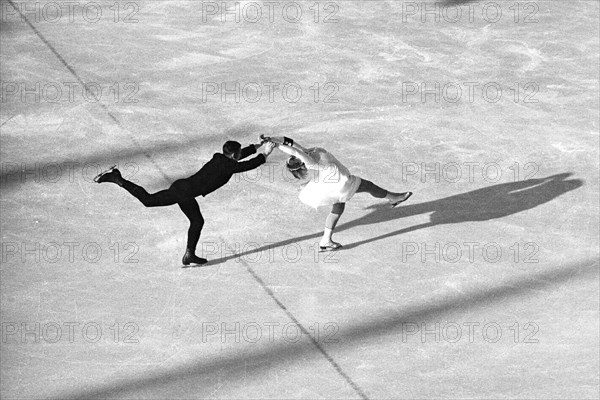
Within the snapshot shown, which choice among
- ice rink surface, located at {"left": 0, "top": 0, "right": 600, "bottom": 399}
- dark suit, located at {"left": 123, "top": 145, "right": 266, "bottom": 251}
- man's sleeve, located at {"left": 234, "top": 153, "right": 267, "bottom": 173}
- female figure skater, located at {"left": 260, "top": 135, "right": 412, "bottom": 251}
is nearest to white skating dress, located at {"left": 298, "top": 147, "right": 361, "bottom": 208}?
female figure skater, located at {"left": 260, "top": 135, "right": 412, "bottom": 251}

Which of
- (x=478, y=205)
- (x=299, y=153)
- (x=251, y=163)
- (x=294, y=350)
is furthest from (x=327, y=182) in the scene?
(x=478, y=205)

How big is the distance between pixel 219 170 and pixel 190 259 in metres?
1.22

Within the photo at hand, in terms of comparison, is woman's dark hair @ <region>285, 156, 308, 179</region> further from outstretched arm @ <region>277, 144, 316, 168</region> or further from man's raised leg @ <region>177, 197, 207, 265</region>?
man's raised leg @ <region>177, 197, 207, 265</region>

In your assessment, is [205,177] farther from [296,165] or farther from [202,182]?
[296,165]

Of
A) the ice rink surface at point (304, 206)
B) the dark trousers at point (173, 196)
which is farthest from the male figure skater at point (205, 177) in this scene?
the ice rink surface at point (304, 206)

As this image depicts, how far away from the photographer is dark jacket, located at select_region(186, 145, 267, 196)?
11625 millimetres

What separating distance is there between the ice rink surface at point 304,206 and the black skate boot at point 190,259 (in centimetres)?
12

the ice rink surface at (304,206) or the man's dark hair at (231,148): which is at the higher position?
the man's dark hair at (231,148)

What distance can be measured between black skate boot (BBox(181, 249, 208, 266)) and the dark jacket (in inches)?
32.6

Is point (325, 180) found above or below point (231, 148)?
below

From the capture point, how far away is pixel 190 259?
12.4 metres

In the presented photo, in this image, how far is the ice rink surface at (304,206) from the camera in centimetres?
1119

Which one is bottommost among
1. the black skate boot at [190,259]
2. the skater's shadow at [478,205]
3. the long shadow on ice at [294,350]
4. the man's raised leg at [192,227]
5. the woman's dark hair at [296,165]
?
the long shadow on ice at [294,350]

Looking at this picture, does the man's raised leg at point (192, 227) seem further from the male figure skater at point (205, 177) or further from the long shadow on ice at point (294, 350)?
the long shadow on ice at point (294, 350)
